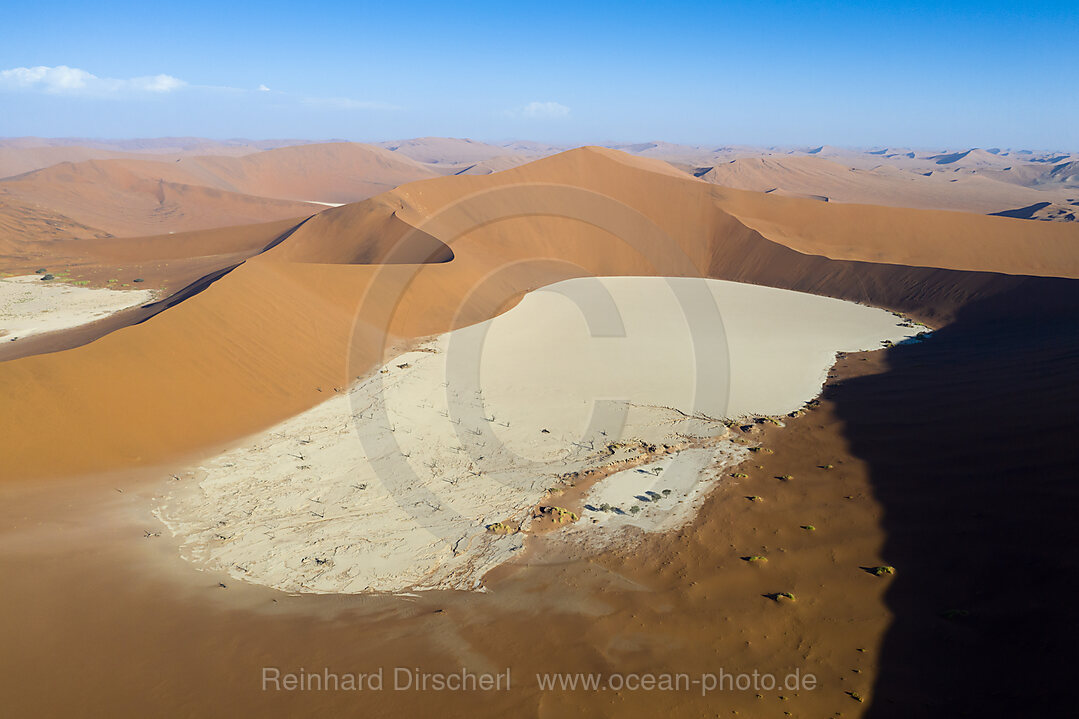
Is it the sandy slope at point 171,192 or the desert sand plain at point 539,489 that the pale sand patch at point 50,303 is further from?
the sandy slope at point 171,192

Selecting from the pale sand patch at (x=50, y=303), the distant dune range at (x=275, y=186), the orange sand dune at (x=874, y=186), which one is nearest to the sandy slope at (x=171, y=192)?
the distant dune range at (x=275, y=186)

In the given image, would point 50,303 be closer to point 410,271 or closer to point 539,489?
point 410,271

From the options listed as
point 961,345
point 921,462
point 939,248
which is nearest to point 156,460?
point 921,462

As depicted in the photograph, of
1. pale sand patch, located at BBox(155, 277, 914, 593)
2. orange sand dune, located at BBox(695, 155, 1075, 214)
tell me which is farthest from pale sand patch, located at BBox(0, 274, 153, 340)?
orange sand dune, located at BBox(695, 155, 1075, 214)

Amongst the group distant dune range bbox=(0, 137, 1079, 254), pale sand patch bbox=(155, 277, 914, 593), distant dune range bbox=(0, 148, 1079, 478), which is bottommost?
pale sand patch bbox=(155, 277, 914, 593)

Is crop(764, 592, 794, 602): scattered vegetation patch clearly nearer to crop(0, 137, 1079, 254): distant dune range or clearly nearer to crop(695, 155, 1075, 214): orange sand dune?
crop(0, 137, 1079, 254): distant dune range

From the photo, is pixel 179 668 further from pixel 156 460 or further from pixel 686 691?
pixel 156 460
